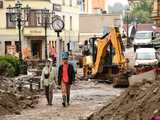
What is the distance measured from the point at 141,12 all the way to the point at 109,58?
105m

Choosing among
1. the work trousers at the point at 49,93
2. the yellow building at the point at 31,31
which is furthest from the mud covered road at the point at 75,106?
the yellow building at the point at 31,31

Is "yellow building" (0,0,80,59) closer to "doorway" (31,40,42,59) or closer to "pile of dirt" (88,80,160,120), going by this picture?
"doorway" (31,40,42,59)

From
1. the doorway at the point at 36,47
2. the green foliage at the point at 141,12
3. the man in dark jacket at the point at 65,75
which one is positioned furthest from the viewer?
the green foliage at the point at 141,12

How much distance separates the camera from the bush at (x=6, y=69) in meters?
36.6

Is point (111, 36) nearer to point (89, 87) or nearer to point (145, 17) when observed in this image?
point (89, 87)

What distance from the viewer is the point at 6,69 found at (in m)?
37.0

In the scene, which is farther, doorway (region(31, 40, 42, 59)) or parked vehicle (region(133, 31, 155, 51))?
doorway (region(31, 40, 42, 59))

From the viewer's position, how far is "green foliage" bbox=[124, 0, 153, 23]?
13912 centimetres

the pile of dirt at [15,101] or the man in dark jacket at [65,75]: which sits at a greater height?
the man in dark jacket at [65,75]

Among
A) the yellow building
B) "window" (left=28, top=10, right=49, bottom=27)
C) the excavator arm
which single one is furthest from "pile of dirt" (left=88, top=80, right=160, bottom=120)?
"window" (left=28, top=10, right=49, bottom=27)

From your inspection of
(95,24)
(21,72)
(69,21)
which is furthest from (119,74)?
(95,24)

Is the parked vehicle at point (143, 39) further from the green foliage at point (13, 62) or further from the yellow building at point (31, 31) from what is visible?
the green foliage at point (13, 62)

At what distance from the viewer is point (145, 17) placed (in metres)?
140

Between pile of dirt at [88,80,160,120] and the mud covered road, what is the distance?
205 cm
